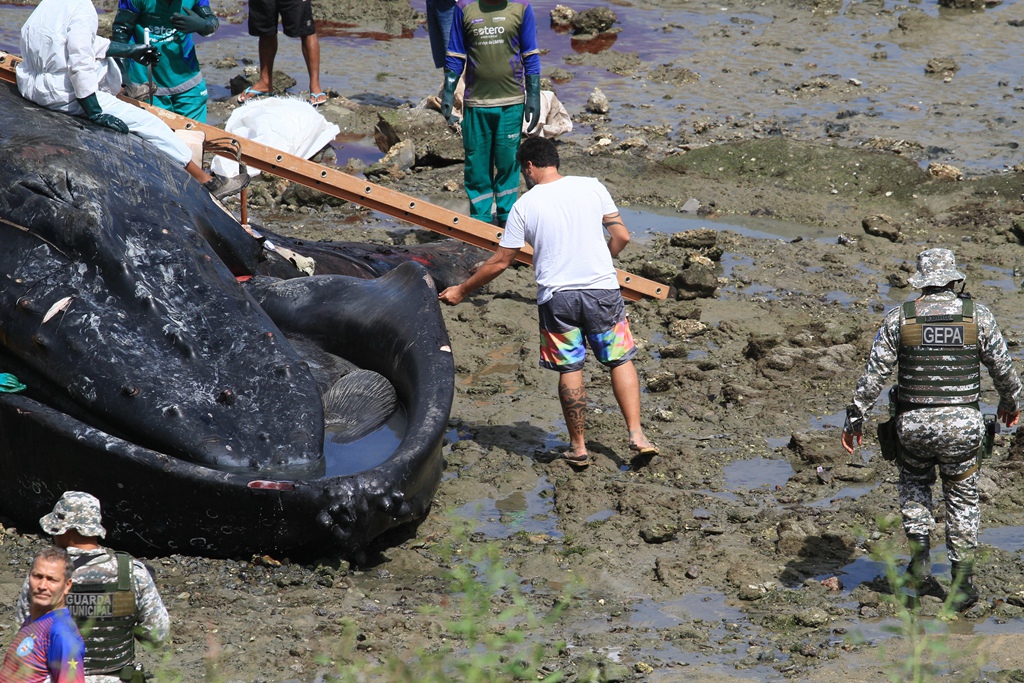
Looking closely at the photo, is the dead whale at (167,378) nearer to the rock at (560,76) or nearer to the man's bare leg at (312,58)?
the man's bare leg at (312,58)

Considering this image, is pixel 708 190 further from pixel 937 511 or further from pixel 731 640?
pixel 731 640

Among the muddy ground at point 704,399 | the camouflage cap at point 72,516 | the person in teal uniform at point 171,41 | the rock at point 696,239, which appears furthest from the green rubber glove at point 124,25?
the camouflage cap at point 72,516

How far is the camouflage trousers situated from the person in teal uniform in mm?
5983

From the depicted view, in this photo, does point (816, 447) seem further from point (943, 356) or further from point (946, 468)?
point (943, 356)

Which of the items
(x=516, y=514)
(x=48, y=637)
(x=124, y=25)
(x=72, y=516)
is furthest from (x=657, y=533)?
(x=124, y=25)

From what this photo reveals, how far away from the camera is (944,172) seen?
1067cm

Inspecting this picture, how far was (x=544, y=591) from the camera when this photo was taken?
16.5 ft

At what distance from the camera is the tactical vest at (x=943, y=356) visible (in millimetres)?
4875

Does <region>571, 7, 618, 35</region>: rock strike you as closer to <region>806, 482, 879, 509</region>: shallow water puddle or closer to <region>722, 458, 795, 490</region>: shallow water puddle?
<region>722, 458, 795, 490</region>: shallow water puddle

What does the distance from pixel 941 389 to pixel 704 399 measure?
2282 millimetres

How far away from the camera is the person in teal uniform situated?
8820 millimetres

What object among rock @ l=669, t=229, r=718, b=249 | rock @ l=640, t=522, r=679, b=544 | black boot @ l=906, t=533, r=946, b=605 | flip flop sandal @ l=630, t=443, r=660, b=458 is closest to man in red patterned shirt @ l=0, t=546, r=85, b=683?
rock @ l=640, t=522, r=679, b=544

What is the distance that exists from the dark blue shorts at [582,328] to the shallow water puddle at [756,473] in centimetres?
79

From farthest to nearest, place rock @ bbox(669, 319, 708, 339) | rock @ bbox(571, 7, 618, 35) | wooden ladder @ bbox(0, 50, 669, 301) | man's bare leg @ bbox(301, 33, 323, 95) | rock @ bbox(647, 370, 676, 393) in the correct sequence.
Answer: rock @ bbox(571, 7, 618, 35), man's bare leg @ bbox(301, 33, 323, 95), wooden ladder @ bbox(0, 50, 669, 301), rock @ bbox(669, 319, 708, 339), rock @ bbox(647, 370, 676, 393)
